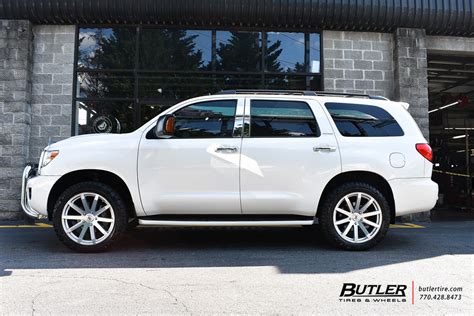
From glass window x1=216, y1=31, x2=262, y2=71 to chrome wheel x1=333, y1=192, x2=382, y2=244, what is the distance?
4.80 metres

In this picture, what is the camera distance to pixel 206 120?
17.6 ft

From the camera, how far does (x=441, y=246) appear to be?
587 centimetres

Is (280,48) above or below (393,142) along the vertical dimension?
above

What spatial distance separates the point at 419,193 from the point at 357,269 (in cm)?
149

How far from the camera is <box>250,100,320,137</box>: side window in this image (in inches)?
211

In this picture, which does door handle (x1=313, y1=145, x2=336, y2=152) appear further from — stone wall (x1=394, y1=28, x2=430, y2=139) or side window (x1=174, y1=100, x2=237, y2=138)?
stone wall (x1=394, y1=28, x2=430, y2=139)

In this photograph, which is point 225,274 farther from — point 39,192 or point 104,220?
point 39,192

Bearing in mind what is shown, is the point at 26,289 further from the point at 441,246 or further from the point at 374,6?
the point at 374,6

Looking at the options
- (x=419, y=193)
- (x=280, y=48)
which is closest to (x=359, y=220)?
(x=419, y=193)

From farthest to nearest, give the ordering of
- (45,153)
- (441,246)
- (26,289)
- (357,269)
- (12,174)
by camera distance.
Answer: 1. (12,174)
2. (441,246)
3. (45,153)
4. (357,269)
5. (26,289)

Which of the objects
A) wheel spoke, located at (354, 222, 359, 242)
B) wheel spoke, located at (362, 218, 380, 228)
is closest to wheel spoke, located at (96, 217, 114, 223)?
wheel spoke, located at (354, 222, 359, 242)

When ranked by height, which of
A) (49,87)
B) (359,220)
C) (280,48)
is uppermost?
(280,48)

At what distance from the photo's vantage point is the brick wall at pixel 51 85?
8805mm

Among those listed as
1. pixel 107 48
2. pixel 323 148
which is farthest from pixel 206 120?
pixel 107 48
